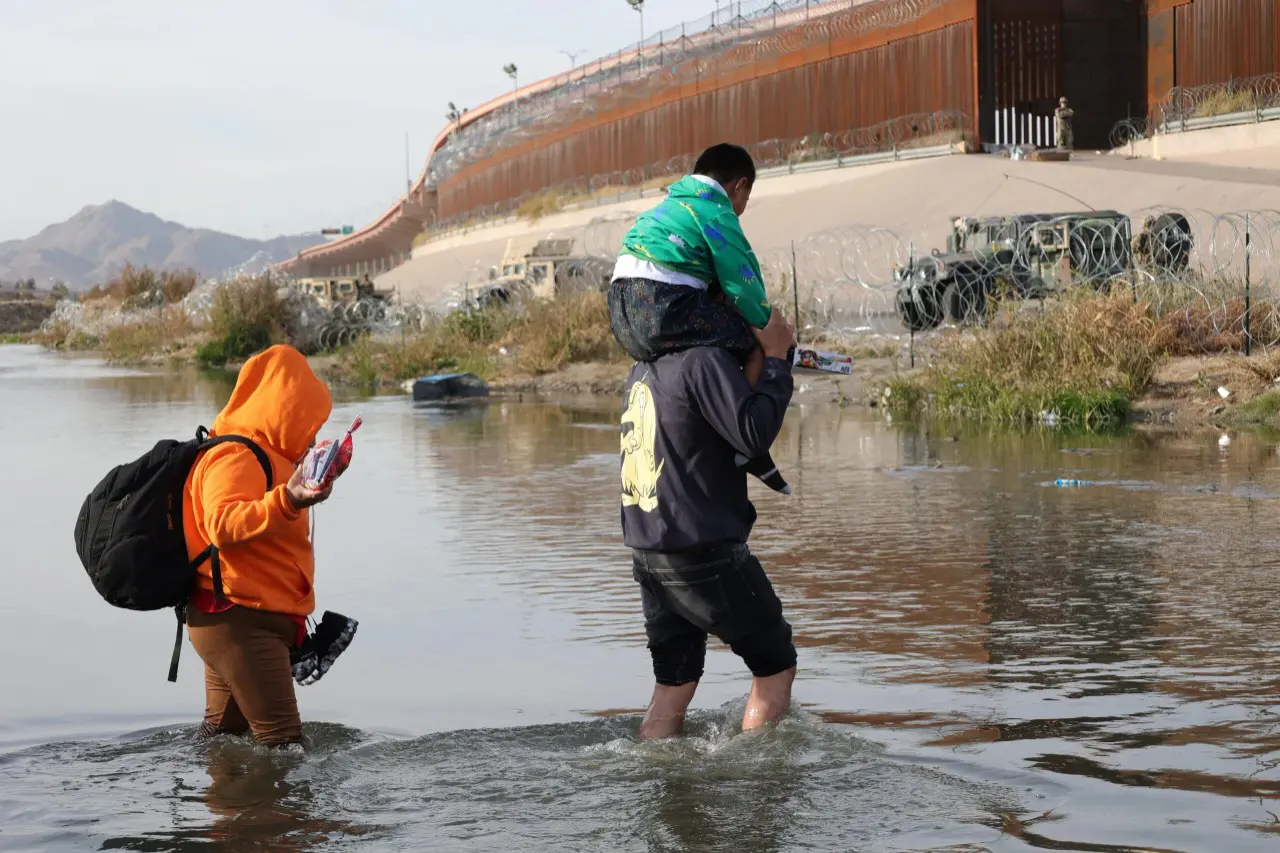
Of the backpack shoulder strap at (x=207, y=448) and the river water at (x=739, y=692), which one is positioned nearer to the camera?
the river water at (x=739, y=692)

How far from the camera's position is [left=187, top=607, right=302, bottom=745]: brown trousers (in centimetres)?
518

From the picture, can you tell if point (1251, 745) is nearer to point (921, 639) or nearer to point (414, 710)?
point (921, 639)

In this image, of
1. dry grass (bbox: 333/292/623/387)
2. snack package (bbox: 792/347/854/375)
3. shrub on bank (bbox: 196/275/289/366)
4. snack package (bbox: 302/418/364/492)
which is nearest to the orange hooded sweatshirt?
snack package (bbox: 302/418/364/492)

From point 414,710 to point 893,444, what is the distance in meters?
9.76

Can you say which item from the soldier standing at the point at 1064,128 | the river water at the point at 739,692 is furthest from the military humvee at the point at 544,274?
the river water at the point at 739,692

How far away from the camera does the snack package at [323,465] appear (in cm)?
477

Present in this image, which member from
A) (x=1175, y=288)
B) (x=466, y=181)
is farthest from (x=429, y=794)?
(x=466, y=181)

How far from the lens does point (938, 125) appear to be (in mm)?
43594

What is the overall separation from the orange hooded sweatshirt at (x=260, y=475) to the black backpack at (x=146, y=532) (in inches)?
1.3

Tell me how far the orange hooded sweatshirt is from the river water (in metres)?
0.64

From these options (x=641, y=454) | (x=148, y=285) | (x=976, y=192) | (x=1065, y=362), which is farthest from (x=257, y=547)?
(x=148, y=285)

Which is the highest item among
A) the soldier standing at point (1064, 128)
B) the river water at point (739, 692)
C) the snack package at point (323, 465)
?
the soldier standing at point (1064, 128)

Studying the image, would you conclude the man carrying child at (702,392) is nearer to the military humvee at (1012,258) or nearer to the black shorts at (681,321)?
the black shorts at (681,321)

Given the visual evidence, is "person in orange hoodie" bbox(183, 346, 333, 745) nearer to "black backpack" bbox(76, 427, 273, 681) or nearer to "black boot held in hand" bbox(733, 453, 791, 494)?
"black backpack" bbox(76, 427, 273, 681)
